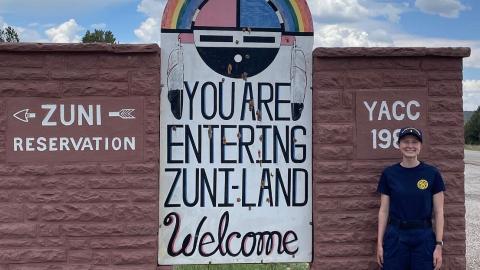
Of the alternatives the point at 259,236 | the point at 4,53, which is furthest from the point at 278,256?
the point at 4,53

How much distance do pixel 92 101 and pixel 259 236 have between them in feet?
5.29

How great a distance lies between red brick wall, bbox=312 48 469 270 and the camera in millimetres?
4730

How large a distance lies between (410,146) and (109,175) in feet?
7.12

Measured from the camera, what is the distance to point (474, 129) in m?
55.5

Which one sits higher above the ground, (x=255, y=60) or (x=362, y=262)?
(x=255, y=60)

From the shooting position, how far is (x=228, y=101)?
4.71 m

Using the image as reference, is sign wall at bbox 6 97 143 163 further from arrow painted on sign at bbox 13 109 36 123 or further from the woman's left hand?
the woman's left hand

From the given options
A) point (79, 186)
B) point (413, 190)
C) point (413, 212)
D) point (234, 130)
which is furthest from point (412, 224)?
point (79, 186)

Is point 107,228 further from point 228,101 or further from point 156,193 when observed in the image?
point 228,101

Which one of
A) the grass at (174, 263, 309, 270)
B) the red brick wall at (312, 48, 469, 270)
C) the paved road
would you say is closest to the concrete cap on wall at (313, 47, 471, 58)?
the red brick wall at (312, 48, 469, 270)

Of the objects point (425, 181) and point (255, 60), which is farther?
point (255, 60)

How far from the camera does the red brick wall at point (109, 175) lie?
4523 mm

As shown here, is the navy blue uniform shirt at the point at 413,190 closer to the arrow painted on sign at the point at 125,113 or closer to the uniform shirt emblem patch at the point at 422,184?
the uniform shirt emblem patch at the point at 422,184

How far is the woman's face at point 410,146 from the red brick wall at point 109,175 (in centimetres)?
41
